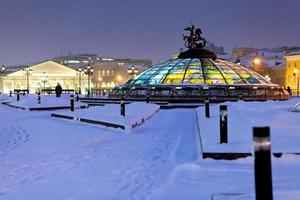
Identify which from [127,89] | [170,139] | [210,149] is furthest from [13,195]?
[127,89]

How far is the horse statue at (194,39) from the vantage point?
148 ft

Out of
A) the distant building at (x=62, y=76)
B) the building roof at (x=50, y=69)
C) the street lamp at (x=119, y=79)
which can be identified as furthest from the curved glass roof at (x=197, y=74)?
the street lamp at (x=119, y=79)

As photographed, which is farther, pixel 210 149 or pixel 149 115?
pixel 149 115

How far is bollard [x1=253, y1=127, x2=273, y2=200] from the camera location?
4449 millimetres

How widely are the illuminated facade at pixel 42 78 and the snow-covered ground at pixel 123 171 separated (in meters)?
94.2

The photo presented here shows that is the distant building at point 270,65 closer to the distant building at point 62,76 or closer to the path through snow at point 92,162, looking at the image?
the distant building at point 62,76

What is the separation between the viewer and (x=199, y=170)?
27.8 feet

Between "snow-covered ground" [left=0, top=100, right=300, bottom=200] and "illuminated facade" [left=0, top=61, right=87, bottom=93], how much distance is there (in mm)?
94152

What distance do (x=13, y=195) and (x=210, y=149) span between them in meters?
3.66

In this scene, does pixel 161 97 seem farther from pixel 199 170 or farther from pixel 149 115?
pixel 199 170

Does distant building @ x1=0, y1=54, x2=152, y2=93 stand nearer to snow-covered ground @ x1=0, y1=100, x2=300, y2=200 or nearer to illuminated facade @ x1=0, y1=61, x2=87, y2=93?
illuminated facade @ x1=0, y1=61, x2=87, y2=93

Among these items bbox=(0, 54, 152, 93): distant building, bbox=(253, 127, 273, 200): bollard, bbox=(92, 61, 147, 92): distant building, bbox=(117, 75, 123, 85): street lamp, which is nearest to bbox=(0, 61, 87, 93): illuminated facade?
bbox=(0, 54, 152, 93): distant building

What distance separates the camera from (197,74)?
41.3 m

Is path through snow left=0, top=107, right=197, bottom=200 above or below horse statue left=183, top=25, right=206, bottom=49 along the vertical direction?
below
